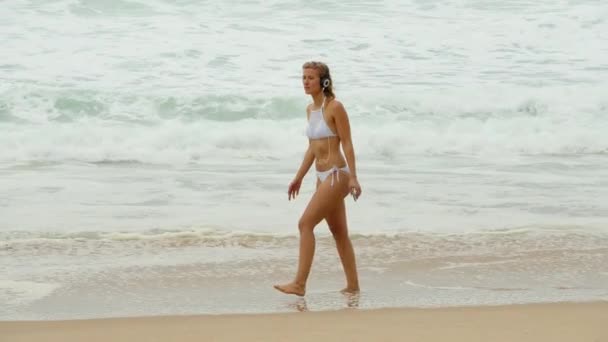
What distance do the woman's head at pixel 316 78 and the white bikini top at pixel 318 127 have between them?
0.13m

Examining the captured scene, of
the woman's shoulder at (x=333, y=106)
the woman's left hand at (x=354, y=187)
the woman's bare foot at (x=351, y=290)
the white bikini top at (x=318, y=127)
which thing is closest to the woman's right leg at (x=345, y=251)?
the woman's bare foot at (x=351, y=290)

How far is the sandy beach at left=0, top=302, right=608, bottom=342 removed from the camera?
4926 mm

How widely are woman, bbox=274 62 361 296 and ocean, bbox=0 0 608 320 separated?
0.25 metres

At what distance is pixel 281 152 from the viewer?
13.3 m

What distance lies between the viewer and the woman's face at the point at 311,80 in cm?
604

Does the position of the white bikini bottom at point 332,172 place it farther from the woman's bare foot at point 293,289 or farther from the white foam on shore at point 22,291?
the white foam on shore at point 22,291

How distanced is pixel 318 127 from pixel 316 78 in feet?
0.94

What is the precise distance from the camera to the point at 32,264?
6.99m

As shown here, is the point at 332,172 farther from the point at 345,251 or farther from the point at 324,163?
the point at 345,251

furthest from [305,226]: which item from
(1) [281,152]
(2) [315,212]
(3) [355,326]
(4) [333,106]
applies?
(1) [281,152]

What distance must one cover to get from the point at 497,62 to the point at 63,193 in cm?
1149

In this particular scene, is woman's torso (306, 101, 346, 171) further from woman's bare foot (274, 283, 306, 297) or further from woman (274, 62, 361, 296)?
woman's bare foot (274, 283, 306, 297)

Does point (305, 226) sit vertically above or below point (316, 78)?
below

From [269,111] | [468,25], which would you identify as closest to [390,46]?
[468,25]
